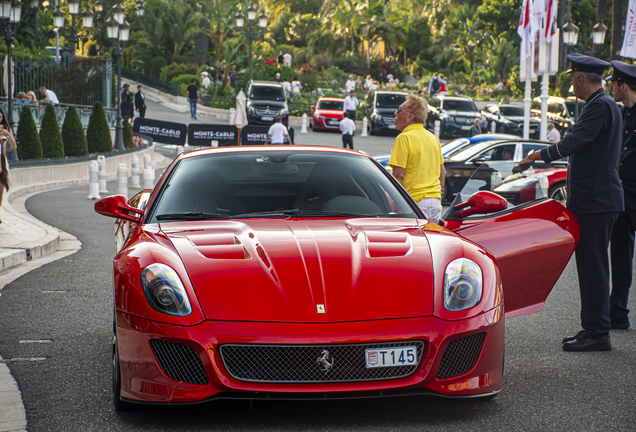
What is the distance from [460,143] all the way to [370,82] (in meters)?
33.1

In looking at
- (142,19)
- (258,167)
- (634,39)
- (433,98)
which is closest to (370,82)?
(433,98)

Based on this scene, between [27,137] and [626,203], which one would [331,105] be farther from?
[626,203]

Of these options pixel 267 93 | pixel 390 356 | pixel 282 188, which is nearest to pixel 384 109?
pixel 267 93

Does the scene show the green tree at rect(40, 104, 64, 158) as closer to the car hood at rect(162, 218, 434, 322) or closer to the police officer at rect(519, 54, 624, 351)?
the police officer at rect(519, 54, 624, 351)

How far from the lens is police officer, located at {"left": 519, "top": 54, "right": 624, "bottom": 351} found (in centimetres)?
525

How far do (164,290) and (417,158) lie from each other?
11.5ft

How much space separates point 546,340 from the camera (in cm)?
558

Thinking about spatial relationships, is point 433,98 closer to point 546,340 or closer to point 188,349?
point 546,340

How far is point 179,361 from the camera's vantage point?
3.55 metres

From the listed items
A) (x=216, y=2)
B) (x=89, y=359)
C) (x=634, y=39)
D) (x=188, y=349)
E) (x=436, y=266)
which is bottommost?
(x=89, y=359)

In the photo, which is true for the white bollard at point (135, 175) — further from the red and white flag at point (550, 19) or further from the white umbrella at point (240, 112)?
the red and white flag at point (550, 19)

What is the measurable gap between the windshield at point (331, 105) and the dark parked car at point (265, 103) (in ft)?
6.62

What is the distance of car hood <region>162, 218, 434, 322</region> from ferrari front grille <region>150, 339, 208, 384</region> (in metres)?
0.19

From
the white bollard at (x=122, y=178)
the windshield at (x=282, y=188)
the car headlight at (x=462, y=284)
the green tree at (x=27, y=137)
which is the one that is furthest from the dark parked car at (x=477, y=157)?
the car headlight at (x=462, y=284)
